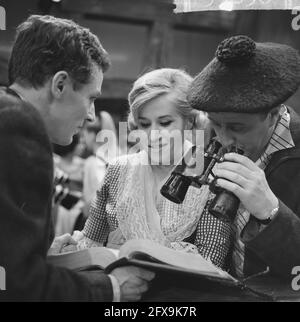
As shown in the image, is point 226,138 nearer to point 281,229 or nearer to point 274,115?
point 274,115

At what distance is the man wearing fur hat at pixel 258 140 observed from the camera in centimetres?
209

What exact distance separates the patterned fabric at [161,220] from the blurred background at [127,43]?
2982mm

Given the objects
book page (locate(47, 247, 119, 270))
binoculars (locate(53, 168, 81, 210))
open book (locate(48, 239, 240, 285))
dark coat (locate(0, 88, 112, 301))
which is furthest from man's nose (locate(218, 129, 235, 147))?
binoculars (locate(53, 168, 81, 210))

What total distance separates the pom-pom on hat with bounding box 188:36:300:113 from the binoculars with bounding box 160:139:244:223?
16 cm

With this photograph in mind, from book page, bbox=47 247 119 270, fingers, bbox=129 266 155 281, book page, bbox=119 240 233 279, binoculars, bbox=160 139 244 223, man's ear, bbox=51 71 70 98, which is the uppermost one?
man's ear, bbox=51 71 70 98

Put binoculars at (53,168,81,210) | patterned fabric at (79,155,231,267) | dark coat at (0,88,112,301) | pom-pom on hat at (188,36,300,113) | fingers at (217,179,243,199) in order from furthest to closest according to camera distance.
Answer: binoculars at (53,168,81,210) < patterned fabric at (79,155,231,267) < pom-pom on hat at (188,36,300,113) < fingers at (217,179,243,199) < dark coat at (0,88,112,301)

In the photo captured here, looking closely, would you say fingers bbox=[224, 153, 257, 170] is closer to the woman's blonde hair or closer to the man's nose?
the man's nose

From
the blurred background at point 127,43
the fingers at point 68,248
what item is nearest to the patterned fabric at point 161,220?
the fingers at point 68,248

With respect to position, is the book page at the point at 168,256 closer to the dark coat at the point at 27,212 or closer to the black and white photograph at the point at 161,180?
the black and white photograph at the point at 161,180

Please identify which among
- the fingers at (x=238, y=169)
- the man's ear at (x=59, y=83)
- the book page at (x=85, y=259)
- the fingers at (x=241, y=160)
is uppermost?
the man's ear at (x=59, y=83)

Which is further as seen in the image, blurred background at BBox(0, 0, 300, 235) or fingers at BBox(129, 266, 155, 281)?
blurred background at BBox(0, 0, 300, 235)

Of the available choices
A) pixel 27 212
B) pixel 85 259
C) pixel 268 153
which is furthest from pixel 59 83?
pixel 268 153

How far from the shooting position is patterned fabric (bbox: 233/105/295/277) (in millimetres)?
2363
